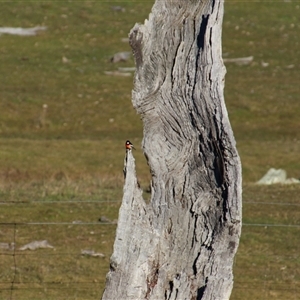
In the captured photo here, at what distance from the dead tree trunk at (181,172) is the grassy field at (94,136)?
234 inches

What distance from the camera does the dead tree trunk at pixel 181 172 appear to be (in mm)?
9883

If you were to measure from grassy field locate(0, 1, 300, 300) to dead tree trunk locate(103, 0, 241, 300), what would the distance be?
5937 mm

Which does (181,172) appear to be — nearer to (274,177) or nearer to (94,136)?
(274,177)

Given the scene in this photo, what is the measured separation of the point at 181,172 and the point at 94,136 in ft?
93.9

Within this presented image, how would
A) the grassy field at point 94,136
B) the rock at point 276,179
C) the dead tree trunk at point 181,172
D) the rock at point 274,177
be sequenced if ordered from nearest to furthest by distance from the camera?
the dead tree trunk at point 181,172 → the grassy field at point 94,136 → the rock at point 276,179 → the rock at point 274,177

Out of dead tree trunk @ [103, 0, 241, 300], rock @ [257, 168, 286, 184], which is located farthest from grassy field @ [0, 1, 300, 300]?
dead tree trunk @ [103, 0, 241, 300]

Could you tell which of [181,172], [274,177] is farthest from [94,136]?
[181,172]

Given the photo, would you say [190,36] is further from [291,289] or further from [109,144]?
[109,144]

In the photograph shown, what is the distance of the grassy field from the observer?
1822 centimetres

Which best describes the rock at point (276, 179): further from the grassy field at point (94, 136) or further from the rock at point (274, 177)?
the grassy field at point (94, 136)

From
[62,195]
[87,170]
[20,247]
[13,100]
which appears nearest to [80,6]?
[13,100]

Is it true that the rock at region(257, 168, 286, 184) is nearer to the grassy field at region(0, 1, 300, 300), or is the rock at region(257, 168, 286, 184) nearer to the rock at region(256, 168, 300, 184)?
the rock at region(256, 168, 300, 184)

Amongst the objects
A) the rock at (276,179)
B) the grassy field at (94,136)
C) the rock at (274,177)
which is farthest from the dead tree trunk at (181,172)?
the rock at (274,177)

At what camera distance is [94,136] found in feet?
127
